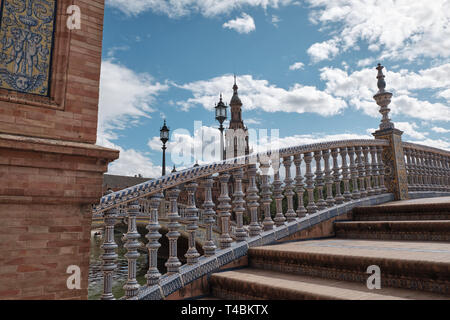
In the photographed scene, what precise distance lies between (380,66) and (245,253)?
19.7 ft

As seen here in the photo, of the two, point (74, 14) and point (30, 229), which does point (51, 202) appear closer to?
point (30, 229)

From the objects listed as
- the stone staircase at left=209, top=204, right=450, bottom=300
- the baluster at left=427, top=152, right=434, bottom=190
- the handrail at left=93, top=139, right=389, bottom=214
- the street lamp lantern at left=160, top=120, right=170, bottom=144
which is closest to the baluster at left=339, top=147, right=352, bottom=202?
the handrail at left=93, top=139, right=389, bottom=214

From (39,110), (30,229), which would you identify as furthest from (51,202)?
(39,110)

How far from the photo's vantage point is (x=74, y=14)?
2.80 meters

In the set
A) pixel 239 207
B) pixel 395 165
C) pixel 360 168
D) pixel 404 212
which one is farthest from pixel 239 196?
pixel 395 165

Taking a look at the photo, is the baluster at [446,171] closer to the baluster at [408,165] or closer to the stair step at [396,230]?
the baluster at [408,165]

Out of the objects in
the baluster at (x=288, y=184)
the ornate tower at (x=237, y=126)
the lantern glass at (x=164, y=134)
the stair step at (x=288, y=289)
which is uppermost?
the ornate tower at (x=237, y=126)

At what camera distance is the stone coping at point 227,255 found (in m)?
3.17

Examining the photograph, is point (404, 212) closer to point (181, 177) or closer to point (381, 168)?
point (381, 168)

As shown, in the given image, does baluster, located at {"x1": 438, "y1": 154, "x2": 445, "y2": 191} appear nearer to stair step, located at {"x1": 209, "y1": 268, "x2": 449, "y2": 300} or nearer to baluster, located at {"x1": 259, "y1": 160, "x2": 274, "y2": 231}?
baluster, located at {"x1": 259, "y1": 160, "x2": 274, "y2": 231}

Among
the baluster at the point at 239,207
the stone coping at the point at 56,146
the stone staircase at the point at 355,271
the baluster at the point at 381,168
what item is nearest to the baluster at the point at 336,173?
the stone staircase at the point at 355,271

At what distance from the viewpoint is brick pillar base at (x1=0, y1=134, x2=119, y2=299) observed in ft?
7.44

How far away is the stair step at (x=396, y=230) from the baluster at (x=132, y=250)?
132 inches

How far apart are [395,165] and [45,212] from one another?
6.80 meters
